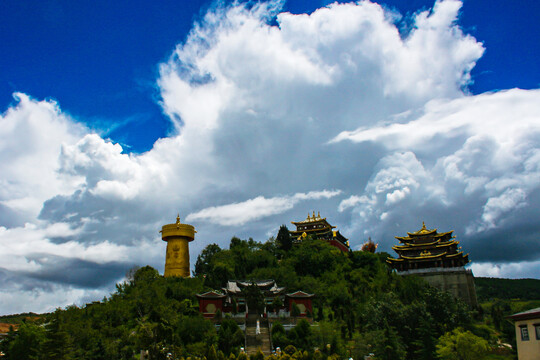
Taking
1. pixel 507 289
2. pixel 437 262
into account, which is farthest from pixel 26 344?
pixel 507 289

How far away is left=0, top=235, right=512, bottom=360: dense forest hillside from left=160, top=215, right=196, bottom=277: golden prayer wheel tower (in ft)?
31.3

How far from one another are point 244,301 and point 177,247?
Answer: 17.9 metres

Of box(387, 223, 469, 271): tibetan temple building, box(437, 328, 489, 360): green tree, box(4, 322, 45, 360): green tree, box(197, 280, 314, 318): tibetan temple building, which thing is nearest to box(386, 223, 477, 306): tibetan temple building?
box(387, 223, 469, 271): tibetan temple building

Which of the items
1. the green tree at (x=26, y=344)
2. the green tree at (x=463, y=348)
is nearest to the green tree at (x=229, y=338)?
the green tree at (x=26, y=344)

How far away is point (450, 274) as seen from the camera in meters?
55.9

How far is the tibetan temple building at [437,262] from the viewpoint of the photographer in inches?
2158

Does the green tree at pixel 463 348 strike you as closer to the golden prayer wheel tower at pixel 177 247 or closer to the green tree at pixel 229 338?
the green tree at pixel 229 338

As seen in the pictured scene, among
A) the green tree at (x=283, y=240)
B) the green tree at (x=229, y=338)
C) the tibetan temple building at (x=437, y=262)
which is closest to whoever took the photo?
the green tree at (x=229, y=338)

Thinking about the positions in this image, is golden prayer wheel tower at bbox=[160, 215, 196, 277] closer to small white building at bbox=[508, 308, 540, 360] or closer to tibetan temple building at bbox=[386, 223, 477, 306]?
tibetan temple building at bbox=[386, 223, 477, 306]

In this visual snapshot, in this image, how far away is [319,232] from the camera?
7300 centimetres

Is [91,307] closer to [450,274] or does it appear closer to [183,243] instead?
[183,243]

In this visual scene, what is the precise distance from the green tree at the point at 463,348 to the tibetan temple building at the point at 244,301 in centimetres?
1346

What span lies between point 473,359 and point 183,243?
39.2m

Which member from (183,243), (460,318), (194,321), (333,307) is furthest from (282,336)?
(183,243)
